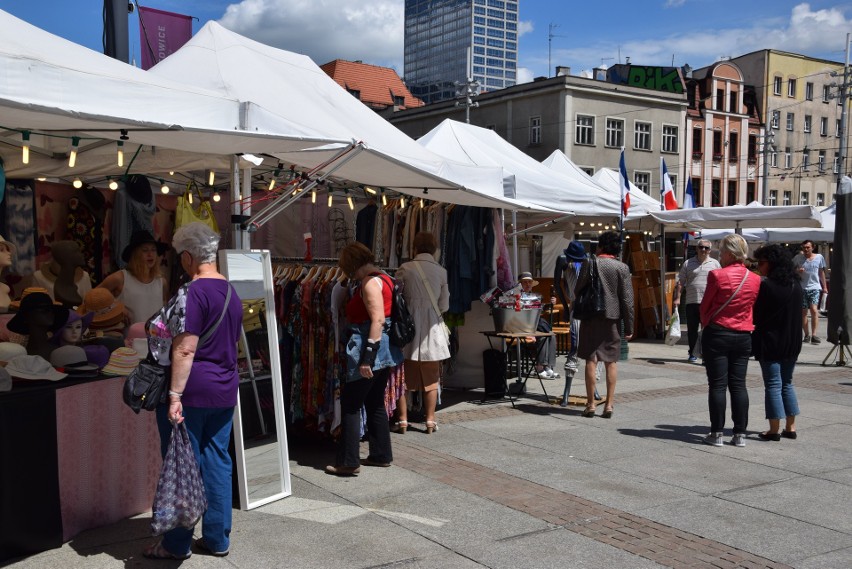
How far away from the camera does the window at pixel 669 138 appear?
48750 mm

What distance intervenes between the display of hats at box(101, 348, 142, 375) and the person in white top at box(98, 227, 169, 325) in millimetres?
1395

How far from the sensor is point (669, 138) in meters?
49.1

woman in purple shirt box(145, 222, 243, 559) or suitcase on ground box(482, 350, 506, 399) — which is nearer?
woman in purple shirt box(145, 222, 243, 559)

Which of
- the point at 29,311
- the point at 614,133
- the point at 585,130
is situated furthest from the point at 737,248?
the point at 614,133

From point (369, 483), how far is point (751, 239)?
18773 millimetres

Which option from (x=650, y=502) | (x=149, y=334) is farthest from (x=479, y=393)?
(x=149, y=334)

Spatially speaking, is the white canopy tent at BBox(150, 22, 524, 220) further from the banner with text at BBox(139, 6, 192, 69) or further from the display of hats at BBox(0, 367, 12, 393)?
the banner with text at BBox(139, 6, 192, 69)

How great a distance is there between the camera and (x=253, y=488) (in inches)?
207

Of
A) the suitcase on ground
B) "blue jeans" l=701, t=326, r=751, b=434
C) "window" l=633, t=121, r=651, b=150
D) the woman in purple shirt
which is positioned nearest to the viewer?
the woman in purple shirt

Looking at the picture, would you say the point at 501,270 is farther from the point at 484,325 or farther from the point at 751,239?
the point at 751,239

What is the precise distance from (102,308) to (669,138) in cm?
4708

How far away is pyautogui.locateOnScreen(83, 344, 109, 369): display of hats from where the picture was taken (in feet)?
16.8

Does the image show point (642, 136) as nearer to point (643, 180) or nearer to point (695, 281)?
point (643, 180)

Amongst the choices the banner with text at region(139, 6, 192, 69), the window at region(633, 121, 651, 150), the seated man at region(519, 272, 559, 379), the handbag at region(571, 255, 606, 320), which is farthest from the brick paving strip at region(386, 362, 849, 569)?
the window at region(633, 121, 651, 150)
